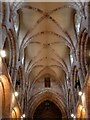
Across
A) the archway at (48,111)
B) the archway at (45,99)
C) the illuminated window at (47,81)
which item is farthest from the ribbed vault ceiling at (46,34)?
the archway at (48,111)

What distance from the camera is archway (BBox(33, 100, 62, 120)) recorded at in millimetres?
40875

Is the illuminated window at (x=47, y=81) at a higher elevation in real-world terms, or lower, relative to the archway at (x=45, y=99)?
higher

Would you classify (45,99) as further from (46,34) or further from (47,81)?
(46,34)

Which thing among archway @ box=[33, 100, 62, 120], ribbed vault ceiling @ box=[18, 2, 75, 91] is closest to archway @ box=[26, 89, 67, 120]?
archway @ box=[33, 100, 62, 120]

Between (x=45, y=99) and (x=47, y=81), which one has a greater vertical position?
(x=47, y=81)

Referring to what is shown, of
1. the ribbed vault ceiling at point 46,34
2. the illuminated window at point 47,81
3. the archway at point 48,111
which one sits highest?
the ribbed vault ceiling at point 46,34

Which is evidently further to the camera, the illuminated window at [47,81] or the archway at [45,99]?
the illuminated window at [47,81]

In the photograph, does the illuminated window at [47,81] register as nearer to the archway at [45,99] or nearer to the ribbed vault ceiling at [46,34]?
the archway at [45,99]

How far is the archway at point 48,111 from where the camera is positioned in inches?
1609

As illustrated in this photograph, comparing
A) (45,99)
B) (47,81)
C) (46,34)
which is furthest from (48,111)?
(46,34)

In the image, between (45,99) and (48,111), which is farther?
(48,111)

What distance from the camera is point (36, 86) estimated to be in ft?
127

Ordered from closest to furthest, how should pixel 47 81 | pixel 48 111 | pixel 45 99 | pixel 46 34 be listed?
pixel 46 34 → pixel 47 81 → pixel 45 99 → pixel 48 111

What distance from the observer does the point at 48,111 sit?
41.2 meters
